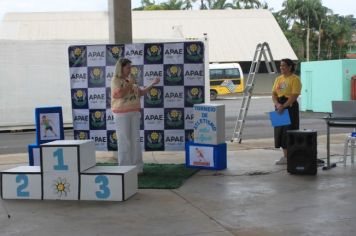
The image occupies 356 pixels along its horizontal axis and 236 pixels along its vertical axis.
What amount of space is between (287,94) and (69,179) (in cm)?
391

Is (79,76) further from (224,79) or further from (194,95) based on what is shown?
(224,79)

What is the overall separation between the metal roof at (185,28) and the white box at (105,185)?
107ft

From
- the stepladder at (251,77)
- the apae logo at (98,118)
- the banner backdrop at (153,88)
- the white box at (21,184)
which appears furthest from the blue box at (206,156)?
the stepladder at (251,77)

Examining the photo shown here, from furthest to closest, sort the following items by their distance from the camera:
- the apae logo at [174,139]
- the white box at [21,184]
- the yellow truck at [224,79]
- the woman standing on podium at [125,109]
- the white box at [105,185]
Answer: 1. the yellow truck at [224,79]
2. the apae logo at [174,139]
3. the woman standing on podium at [125,109]
4. the white box at [21,184]
5. the white box at [105,185]

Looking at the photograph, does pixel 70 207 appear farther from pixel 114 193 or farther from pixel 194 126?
pixel 194 126

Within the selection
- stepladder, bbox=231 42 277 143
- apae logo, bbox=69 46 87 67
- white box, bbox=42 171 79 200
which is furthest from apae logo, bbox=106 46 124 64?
stepladder, bbox=231 42 277 143

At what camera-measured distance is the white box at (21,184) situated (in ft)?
23.1

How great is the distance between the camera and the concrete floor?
18.2 ft

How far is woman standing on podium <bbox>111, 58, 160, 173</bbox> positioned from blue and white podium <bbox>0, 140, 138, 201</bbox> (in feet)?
3.53

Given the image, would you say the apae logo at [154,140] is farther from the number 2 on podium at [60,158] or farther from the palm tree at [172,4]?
the palm tree at [172,4]

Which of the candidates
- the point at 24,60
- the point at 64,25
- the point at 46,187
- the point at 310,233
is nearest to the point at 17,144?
the point at 24,60

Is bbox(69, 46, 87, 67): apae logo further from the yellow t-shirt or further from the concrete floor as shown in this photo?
the yellow t-shirt

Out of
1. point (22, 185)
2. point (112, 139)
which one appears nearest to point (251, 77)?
point (112, 139)

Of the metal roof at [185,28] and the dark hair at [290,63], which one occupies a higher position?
the metal roof at [185,28]
